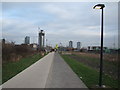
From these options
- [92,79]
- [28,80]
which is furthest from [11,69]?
[92,79]

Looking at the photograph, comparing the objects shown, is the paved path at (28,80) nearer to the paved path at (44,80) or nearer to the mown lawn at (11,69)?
the paved path at (44,80)

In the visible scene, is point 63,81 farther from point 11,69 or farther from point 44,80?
point 11,69

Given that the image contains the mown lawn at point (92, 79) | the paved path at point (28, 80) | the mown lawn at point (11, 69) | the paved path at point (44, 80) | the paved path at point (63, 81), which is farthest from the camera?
the mown lawn at point (11, 69)

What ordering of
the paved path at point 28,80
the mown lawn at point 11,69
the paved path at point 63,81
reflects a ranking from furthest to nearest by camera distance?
the mown lawn at point 11,69 → the paved path at point 63,81 → the paved path at point 28,80

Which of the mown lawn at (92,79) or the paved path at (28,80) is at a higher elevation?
the paved path at (28,80)

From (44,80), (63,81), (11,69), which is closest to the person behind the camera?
(63,81)

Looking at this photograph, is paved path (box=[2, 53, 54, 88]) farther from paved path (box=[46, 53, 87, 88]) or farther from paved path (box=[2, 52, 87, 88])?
paved path (box=[46, 53, 87, 88])

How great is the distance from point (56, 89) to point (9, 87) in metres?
1.90

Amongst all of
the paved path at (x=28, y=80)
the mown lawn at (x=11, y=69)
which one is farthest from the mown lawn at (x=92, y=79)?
the mown lawn at (x=11, y=69)

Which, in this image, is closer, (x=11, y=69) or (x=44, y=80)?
(x=44, y=80)

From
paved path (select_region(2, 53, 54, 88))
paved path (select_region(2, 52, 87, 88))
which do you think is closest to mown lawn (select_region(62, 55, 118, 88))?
paved path (select_region(2, 52, 87, 88))

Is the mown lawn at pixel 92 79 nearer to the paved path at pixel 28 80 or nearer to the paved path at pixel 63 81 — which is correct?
the paved path at pixel 63 81

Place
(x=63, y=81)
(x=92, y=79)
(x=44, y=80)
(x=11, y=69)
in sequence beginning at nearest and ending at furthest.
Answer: (x=63, y=81) → (x=44, y=80) → (x=92, y=79) → (x=11, y=69)

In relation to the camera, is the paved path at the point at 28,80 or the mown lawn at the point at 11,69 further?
the mown lawn at the point at 11,69
